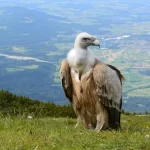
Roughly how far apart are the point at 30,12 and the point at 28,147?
182m

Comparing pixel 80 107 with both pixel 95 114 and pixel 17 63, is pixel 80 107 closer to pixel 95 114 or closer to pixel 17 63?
pixel 95 114

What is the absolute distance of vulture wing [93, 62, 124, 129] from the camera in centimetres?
1067

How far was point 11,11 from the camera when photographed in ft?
619

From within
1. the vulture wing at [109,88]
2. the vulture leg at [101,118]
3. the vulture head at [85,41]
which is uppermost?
the vulture head at [85,41]

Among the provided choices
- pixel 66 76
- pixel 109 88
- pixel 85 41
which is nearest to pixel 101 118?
pixel 109 88

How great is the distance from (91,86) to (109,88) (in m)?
0.43

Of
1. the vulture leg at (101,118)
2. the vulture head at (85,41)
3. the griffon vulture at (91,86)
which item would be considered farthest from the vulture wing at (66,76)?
the vulture leg at (101,118)

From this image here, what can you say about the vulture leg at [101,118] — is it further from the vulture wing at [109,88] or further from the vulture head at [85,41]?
the vulture head at [85,41]

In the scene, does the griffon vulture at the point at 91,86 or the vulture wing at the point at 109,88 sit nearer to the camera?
the vulture wing at the point at 109,88

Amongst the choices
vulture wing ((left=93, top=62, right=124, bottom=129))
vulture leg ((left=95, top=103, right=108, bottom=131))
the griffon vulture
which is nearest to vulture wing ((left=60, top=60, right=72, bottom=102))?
the griffon vulture

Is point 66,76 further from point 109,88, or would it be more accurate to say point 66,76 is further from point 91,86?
point 109,88

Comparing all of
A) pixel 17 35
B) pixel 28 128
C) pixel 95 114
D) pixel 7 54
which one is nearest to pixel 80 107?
pixel 95 114

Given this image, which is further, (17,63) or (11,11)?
(11,11)

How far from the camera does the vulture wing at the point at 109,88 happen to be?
10.7 metres
